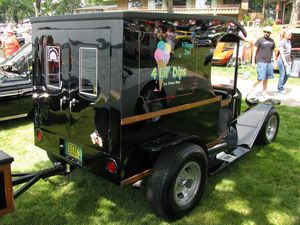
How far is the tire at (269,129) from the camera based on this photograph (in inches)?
205

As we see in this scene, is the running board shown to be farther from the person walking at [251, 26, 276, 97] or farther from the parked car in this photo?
the person walking at [251, 26, 276, 97]

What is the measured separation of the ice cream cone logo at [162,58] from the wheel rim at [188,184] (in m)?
0.93

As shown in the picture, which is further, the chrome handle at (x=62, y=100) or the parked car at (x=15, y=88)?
the parked car at (x=15, y=88)

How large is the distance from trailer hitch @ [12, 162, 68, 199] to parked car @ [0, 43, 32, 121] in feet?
10.9

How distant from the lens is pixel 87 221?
3.33 metres

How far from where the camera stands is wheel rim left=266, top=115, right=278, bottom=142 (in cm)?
545

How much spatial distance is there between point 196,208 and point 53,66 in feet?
7.11

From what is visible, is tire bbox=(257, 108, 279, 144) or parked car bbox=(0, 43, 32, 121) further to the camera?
parked car bbox=(0, 43, 32, 121)

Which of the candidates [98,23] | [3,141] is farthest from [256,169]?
[3,141]

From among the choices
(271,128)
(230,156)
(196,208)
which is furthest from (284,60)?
(196,208)

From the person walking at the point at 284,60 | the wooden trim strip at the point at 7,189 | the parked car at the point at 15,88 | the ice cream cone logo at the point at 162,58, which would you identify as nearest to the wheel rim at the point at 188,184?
the ice cream cone logo at the point at 162,58

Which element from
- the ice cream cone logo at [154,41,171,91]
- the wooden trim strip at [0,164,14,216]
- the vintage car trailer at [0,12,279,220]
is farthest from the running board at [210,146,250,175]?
the wooden trim strip at [0,164,14,216]

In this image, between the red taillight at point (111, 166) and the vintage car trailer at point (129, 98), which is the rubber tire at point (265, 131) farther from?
the red taillight at point (111, 166)

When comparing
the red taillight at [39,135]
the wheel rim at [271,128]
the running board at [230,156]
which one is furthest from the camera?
the wheel rim at [271,128]
